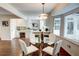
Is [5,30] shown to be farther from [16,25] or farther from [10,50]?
[10,50]

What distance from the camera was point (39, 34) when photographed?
18.9 feet

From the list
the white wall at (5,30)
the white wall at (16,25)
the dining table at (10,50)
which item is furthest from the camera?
the white wall at (16,25)

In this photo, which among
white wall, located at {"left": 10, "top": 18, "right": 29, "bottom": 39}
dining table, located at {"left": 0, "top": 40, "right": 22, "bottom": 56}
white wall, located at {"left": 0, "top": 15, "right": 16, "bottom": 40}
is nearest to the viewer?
dining table, located at {"left": 0, "top": 40, "right": 22, "bottom": 56}

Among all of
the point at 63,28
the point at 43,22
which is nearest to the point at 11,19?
the point at 43,22

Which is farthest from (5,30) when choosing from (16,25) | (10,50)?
(10,50)

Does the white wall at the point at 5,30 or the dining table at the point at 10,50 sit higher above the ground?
the white wall at the point at 5,30

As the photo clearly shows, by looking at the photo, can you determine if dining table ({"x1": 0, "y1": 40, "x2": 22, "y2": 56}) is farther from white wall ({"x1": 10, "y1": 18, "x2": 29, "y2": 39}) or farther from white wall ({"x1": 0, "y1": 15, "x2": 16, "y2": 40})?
white wall ({"x1": 10, "y1": 18, "x2": 29, "y2": 39})

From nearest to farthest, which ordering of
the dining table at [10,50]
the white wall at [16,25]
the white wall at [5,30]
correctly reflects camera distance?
1. the dining table at [10,50]
2. the white wall at [5,30]
3. the white wall at [16,25]

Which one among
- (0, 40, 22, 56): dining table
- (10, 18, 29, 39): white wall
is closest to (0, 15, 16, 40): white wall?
(10, 18, 29, 39): white wall

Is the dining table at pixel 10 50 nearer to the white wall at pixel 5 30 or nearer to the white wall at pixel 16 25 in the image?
the white wall at pixel 5 30

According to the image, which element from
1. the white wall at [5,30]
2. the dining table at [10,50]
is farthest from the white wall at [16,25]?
the dining table at [10,50]

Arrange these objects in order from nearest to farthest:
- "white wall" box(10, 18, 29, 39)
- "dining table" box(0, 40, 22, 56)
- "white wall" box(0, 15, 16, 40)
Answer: "dining table" box(0, 40, 22, 56) → "white wall" box(0, 15, 16, 40) → "white wall" box(10, 18, 29, 39)

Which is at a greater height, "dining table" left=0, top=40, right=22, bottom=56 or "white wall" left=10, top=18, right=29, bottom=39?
"white wall" left=10, top=18, right=29, bottom=39

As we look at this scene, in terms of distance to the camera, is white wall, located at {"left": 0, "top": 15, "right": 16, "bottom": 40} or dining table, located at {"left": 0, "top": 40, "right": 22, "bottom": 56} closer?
dining table, located at {"left": 0, "top": 40, "right": 22, "bottom": 56}
